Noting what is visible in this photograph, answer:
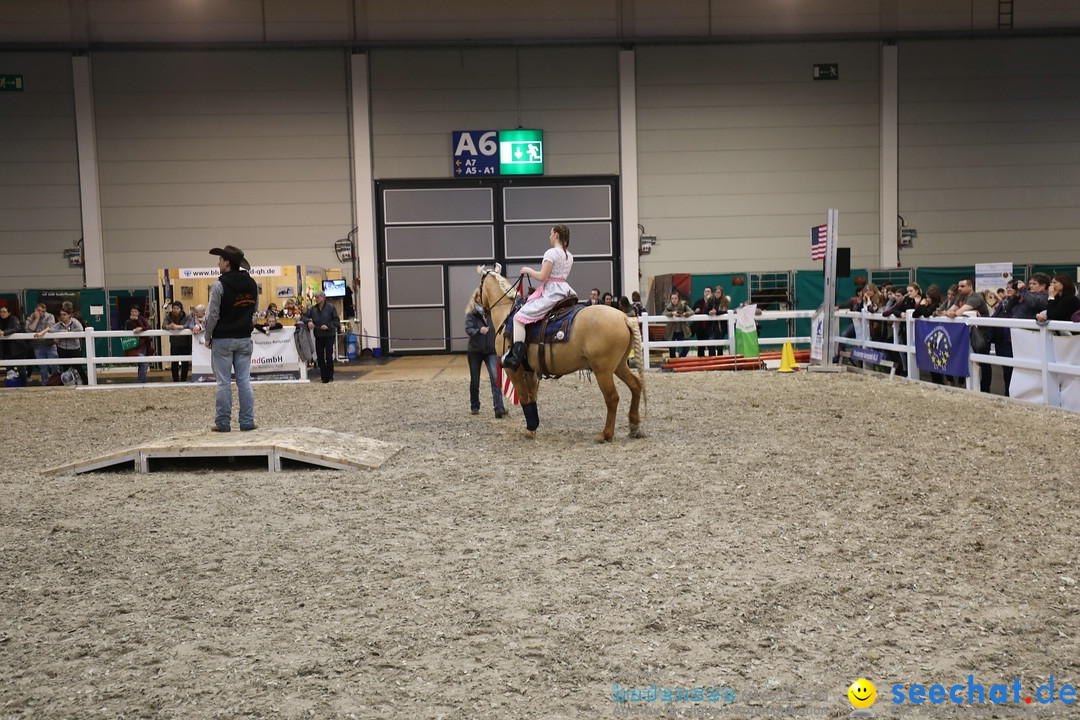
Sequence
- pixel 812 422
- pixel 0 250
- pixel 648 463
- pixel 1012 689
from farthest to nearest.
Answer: pixel 0 250 < pixel 812 422 < pixel 648 463 < pixel 1012 689

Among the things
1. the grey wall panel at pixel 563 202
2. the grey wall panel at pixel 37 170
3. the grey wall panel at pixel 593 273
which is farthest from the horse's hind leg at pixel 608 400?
the grey wall panel at pixel 37 170

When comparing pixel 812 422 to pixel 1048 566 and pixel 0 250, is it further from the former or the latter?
pixel 0 250

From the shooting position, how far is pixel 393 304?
25.7 metres

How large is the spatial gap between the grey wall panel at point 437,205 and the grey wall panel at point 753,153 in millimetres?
4225

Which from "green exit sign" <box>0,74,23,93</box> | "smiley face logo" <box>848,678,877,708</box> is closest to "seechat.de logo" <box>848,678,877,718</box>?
"smiley face logo" <box>848,678,877,708</box>

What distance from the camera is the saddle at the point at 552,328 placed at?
31.9ft

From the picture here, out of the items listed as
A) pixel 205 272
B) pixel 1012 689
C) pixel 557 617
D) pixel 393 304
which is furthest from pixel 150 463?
pixel 393 304

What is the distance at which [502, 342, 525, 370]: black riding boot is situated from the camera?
31.9 ft

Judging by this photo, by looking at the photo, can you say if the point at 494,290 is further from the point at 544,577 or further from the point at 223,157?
the point at 223,157

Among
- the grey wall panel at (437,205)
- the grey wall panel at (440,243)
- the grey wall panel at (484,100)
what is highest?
the grey wall panel at (484,100)

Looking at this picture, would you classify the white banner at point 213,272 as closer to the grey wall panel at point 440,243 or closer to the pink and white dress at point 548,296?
the grey wall panel at point 440,243

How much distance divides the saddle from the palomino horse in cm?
4

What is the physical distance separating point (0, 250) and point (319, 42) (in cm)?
968

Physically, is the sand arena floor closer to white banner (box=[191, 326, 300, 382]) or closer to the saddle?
the saddle
